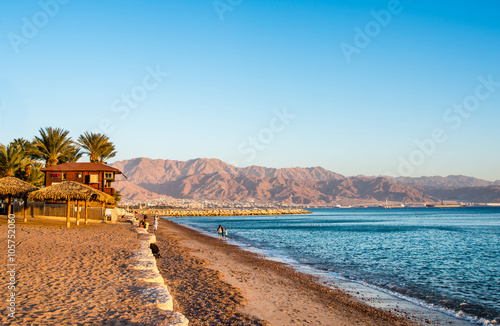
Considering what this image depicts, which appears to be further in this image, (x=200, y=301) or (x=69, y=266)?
(x=69, y=266)

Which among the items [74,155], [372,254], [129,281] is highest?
[74,155]

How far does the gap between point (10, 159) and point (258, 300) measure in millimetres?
44629

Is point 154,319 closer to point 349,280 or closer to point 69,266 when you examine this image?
point 69,266

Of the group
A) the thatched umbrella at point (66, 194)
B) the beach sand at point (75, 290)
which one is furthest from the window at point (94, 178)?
the beach sand at point (75, 290)

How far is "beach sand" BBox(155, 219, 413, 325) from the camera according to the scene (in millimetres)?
9930

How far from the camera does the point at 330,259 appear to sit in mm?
25812

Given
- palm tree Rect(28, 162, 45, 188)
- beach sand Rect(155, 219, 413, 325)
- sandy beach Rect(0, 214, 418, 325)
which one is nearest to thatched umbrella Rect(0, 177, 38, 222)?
sandy beach Rect(0, 214, 418, 325)

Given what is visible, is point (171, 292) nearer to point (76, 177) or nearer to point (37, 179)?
point (76, 177)

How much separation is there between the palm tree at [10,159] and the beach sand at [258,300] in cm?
3680

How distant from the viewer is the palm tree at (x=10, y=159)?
45062 millimetres

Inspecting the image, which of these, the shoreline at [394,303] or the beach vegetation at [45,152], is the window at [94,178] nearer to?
the beach vegetation at [45,152]

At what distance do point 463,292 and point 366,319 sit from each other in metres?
7.21

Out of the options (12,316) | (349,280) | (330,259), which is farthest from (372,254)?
(12,316)

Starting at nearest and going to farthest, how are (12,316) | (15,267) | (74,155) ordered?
(12,316)
(15,267)
(74,155)
